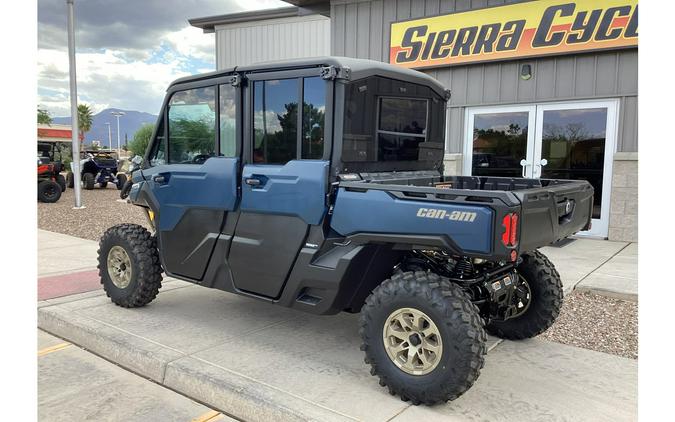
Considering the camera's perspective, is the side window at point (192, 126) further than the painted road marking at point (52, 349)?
Yes

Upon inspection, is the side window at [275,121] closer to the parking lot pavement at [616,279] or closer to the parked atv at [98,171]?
the parking lot pavement at [616,279]

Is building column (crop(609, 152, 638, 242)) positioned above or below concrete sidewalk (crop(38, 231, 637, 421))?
above

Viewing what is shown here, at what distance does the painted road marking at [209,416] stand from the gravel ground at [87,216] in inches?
277

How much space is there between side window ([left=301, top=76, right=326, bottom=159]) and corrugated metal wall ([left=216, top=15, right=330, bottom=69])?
12212mm

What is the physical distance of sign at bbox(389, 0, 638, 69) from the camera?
27.2ft

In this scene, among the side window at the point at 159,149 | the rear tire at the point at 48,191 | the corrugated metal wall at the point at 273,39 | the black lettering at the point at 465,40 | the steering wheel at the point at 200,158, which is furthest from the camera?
the corrugated metal wall at the point at 273,39

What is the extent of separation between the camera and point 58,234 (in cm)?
970

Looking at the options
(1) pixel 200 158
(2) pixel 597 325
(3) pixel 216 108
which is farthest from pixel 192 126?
(2) pixel 597 325

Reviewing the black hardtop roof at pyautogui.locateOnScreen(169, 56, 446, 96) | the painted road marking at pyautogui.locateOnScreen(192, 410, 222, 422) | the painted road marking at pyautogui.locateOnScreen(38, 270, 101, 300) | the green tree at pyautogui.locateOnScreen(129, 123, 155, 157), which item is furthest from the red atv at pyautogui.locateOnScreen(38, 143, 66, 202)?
the painted road marking at pyautogui.locateOnScreen(192, 410, 222, 422)

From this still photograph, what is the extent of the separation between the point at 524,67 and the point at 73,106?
37.2 feet

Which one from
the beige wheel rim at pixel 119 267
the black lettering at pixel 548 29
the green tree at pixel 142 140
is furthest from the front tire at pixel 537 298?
the green tree at pixel 142 140

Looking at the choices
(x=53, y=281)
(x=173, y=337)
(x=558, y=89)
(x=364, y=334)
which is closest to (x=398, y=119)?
(x=364, y=334)

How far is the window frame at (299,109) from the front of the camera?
11.8 feet

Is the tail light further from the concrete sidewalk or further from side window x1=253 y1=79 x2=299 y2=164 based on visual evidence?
side window x1=253 y1=79 x2=299 y2=164
